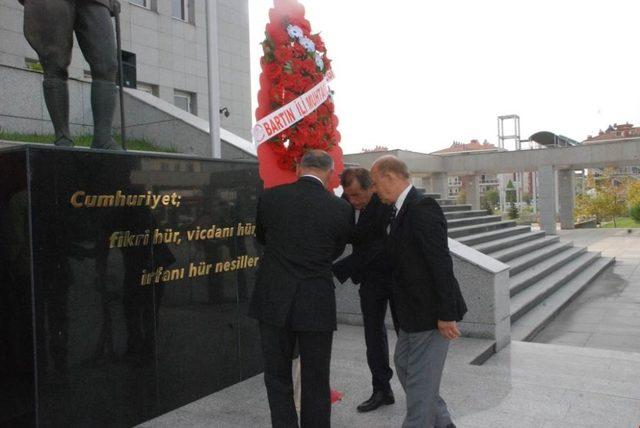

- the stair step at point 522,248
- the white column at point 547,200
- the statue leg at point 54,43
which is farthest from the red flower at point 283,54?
the white column at point 547,200

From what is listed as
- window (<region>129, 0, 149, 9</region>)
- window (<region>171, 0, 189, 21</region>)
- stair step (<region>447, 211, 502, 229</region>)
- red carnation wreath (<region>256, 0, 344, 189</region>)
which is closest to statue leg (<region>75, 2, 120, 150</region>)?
red carnation wreath (<region>256, 0, 344, 189</region>)

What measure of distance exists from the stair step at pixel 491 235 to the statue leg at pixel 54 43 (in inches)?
302

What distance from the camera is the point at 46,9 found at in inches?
144

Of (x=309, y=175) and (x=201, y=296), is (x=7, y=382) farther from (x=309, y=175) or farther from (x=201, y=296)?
(x=309, y=175)

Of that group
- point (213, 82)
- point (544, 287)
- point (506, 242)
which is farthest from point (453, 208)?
point (213, 82)

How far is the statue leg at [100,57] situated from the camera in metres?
3.86

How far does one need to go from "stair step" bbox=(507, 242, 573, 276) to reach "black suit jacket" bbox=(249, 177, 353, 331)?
264 inches

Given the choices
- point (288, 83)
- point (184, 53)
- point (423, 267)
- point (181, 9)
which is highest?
point (181, 9)

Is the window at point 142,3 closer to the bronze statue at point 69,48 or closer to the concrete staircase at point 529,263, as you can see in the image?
the concrete staircase at point 529,263

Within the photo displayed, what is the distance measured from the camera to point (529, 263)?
11016 millimetres

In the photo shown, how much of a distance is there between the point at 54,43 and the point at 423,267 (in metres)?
2.96

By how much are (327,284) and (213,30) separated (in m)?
4.08

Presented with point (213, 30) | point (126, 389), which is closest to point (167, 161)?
point (126, 389)

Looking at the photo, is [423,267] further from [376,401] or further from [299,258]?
[376,401]
